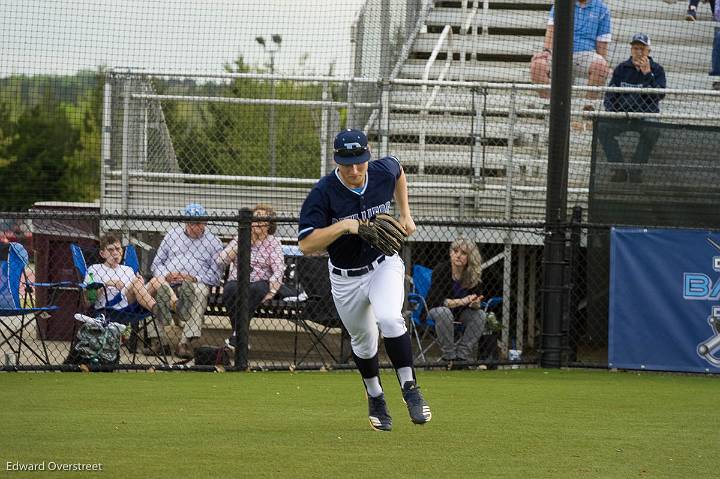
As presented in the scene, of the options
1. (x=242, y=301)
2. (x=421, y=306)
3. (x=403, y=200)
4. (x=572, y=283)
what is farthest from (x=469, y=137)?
(x=403, y=200)

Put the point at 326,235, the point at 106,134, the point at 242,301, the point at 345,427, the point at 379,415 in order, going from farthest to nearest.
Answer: the point at 106,134
the point at 242,301
the point at 345,427
the point at 379,415
the point at 326,235

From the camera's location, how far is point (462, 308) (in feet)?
36.8

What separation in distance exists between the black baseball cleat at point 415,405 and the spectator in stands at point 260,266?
425 centimetres

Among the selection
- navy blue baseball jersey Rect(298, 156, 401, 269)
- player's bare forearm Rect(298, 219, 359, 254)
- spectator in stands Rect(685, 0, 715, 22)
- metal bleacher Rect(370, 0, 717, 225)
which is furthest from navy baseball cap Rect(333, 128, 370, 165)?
spectator in stands Rect(685, 0, 715, 22)

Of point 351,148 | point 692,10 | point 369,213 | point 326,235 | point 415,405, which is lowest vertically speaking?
point 415,405

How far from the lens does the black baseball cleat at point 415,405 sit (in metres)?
6.64

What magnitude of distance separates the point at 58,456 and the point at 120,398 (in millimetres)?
2737

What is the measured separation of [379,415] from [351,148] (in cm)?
161

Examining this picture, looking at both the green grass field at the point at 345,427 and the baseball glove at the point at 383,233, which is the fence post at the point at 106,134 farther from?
the baseball glove at the point at 383,233

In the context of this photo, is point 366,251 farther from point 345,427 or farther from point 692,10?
point 692,10

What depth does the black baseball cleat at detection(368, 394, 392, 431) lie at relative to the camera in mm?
6773

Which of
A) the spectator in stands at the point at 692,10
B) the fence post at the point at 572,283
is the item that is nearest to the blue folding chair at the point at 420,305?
the fence post at the point at 572,283

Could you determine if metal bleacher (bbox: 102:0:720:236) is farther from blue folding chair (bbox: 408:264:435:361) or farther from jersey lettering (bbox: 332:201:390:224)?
jersey lettering (bbox: 332:201:390:224)

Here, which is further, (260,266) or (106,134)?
(106,134)
